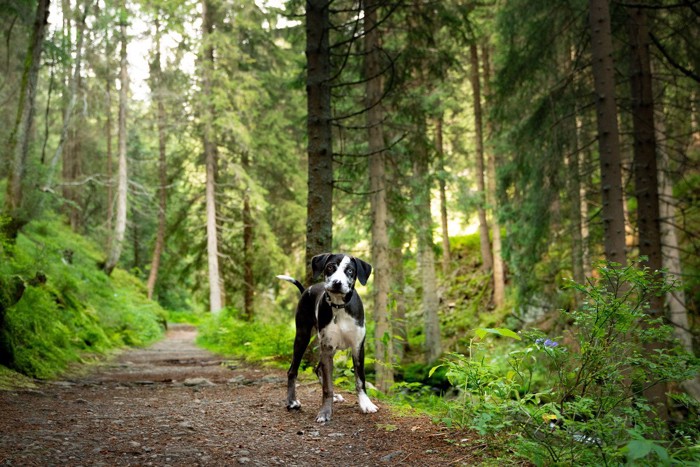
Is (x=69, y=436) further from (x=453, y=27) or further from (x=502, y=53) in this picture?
(x=502, y=53)

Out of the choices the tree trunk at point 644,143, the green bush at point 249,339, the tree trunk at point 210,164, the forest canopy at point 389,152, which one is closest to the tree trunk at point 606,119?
the forest canopy at point 389,152

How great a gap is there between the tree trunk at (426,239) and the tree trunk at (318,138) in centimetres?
443

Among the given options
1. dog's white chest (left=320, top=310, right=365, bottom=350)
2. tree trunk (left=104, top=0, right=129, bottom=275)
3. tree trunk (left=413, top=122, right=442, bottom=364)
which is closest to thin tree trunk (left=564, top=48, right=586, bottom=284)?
tree trunk (left=413, top=122, right=442, bottom=364)

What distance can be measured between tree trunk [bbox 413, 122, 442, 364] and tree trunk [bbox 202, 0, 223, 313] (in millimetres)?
7922

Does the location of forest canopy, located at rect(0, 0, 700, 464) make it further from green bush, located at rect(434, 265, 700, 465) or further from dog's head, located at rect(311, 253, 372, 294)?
dog's head, located at rect(311, 253, 372, 294)

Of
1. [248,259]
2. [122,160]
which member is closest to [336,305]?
[248,259]

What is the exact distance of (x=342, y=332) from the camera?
4.62 metres

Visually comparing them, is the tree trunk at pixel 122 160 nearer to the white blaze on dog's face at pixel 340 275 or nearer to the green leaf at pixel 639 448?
the white blaze on dog's face at pixel 340 275

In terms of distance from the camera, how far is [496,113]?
1130 cm

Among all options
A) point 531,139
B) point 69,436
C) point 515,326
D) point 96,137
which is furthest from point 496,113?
point 96,137

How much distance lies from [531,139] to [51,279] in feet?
34.8

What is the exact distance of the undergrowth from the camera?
6406 mm

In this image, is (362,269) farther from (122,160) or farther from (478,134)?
(122,160)

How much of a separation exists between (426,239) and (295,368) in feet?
26.9
